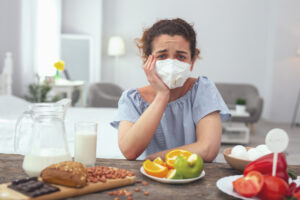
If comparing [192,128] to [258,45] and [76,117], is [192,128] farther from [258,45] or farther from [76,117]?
[258,45]

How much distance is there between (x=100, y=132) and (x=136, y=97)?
0.82 meters

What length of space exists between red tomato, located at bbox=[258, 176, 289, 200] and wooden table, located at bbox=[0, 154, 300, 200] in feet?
0.30

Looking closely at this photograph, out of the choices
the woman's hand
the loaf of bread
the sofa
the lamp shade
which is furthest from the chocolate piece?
the lamp shade

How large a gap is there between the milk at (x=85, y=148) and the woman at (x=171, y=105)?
0.23 m

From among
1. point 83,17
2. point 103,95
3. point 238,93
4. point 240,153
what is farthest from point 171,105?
point 83,17

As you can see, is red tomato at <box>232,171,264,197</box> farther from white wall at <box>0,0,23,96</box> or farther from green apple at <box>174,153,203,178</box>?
white wall at <box>0,0,23,96</box>

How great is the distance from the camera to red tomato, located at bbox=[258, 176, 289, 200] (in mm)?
752

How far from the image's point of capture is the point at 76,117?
2791mm

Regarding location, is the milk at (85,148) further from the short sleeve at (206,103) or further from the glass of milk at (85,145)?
the short sleeve at (206,103)

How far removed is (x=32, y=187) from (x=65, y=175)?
77 millimetres

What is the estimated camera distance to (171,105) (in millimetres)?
1468

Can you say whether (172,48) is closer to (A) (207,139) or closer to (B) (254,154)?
(A) (207,139)

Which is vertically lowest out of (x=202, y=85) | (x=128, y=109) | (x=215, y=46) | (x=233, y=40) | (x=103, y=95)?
(x=103, y=95)

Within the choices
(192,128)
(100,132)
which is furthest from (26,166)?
(100,132)
